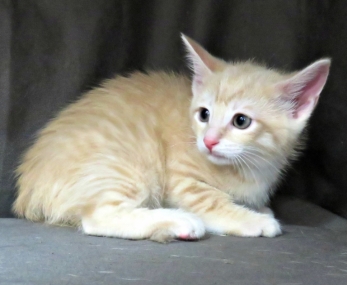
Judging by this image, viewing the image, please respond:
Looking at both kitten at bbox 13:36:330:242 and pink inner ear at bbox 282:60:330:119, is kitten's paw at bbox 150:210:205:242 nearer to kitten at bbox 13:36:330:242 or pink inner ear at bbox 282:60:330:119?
kitten at bbox 13:36:330:242

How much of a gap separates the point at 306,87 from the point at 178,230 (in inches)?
22.7

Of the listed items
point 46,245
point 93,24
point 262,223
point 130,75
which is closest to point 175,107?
point 130,75

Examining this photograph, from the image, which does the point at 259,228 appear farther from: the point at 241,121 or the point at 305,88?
the point at 305,88

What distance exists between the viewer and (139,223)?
3.96ft

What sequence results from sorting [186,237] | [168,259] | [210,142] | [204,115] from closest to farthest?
[168,259]
[186,237]
[210,142]
[204,115]

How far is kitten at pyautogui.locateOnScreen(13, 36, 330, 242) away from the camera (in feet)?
4.20

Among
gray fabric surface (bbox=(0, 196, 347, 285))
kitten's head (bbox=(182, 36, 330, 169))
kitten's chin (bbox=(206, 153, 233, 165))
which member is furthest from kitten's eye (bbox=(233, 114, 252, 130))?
gray fabric surface (bbox=(0, 196, 347, 285))

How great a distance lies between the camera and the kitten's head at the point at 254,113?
1.33 m

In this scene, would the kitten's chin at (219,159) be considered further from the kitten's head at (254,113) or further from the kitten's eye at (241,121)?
the kitten's eye at (241,121)

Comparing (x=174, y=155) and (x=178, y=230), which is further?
(x=174, y=155)

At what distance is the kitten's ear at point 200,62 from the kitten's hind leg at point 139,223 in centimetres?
50

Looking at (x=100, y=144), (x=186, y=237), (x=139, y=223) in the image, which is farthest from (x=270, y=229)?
(x=100, y=144)

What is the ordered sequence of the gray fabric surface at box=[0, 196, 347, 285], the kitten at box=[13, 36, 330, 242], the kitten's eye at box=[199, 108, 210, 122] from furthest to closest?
the kitten's eye at box=[199, 108, 210, 122] → the kitten at box=[13, 36, 330, 242] → the gray fabric surface at box=[0, 196, 347, 285]

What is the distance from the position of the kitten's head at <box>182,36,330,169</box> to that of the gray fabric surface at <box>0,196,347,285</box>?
0.26 metres
